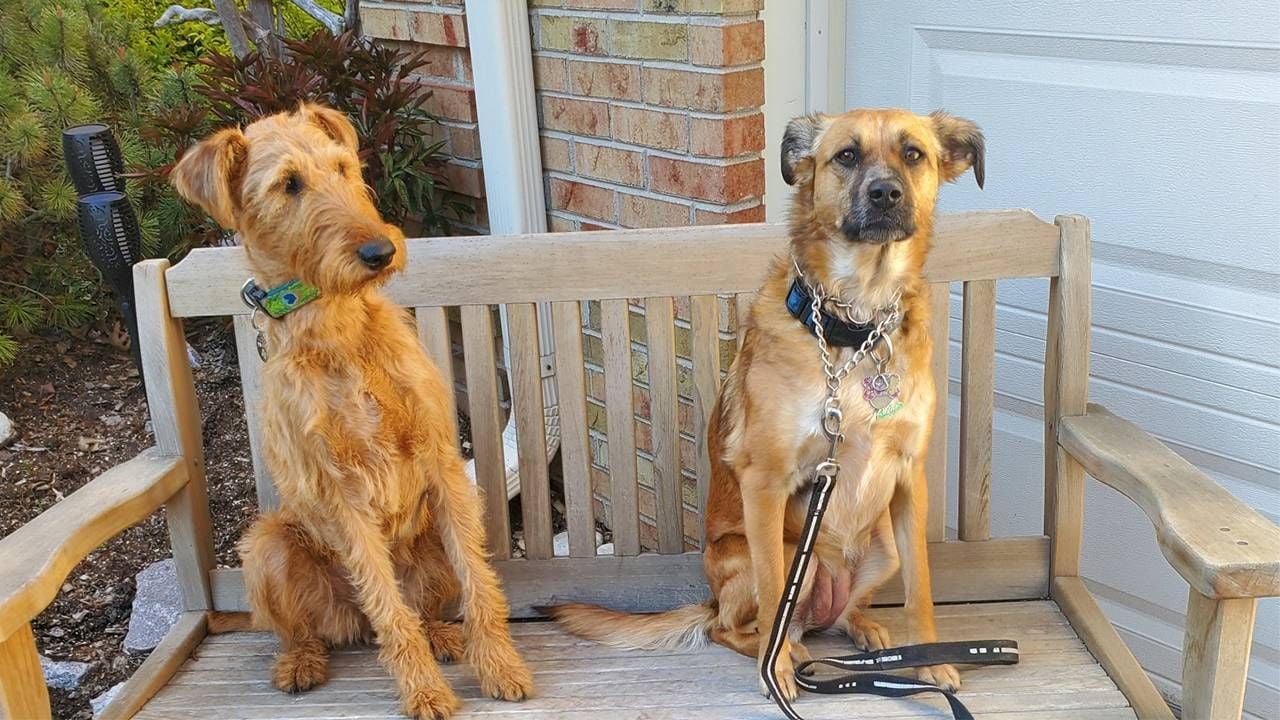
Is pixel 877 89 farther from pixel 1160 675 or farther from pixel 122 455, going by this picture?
pixel 122 455

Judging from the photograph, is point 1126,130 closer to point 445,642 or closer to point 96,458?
point 445,642

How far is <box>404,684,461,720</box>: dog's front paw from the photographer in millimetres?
2178

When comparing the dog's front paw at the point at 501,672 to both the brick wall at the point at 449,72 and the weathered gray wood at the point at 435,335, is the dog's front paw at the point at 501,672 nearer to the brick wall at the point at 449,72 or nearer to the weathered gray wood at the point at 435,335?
the weathered gray wood at the point at 435,335

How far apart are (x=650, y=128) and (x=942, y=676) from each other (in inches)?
69.2

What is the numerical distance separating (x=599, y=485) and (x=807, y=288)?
187 cm

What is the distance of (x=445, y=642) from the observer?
244cm

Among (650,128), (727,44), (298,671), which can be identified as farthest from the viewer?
(650,128)

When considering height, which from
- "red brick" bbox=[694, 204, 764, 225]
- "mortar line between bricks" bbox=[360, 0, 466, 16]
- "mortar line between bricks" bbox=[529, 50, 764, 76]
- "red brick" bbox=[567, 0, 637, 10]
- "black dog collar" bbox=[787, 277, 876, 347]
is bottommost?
"black dog collar" bbox=[787, 277, 876, 347]

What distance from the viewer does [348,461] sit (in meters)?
2.16

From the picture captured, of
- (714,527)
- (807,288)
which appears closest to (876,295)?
(807,288)

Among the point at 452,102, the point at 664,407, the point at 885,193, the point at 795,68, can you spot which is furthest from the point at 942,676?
the point at 452,102

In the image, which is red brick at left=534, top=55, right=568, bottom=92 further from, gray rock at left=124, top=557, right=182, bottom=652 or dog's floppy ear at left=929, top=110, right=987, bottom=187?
gray rock at left=124, top=557, right=182, bottom=652

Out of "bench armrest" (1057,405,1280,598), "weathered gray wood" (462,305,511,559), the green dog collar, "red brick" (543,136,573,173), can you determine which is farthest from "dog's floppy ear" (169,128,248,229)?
"bench armrest" (1057,405,1280,598)

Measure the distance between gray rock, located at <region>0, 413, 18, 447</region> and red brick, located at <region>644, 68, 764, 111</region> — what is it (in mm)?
2861
